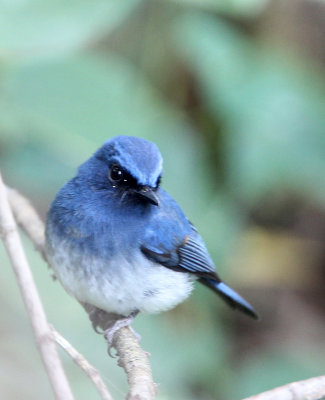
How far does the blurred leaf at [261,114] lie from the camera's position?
172 inches

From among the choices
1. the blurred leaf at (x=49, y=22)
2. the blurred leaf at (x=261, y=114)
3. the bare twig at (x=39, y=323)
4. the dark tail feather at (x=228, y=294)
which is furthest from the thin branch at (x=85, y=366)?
the blurred leaf at (x=261, y=114)

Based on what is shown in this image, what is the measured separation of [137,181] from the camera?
9.01 feet

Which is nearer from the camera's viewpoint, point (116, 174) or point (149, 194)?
point (149, 194)

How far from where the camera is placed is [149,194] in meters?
2.73

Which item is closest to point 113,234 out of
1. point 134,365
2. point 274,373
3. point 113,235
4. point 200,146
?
point 113,235

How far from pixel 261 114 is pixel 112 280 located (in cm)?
200

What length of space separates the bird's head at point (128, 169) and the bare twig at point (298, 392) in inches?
44.4

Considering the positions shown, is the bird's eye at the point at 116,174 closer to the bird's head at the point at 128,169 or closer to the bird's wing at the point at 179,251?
the bird's head at the point at 128,169

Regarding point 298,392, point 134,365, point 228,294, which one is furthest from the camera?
point 228,294

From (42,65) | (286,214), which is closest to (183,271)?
(42,65)

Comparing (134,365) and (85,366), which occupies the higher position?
(134,365)

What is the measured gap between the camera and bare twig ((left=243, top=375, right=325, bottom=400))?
1.65 m

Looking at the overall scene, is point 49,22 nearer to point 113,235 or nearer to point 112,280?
point 113,235

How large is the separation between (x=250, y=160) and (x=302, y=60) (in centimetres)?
128
